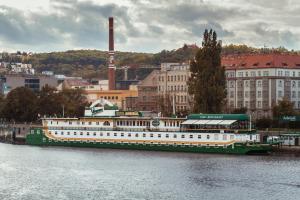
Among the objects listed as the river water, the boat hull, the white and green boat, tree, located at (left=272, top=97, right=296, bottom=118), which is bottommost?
the river water

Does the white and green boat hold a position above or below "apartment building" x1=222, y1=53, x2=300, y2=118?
below

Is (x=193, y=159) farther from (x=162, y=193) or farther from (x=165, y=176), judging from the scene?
(x=162, y=193)

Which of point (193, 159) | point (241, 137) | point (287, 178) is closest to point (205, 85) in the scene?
point (241, 137)

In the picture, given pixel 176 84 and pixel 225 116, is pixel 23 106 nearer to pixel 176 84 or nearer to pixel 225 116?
pixel 176 84

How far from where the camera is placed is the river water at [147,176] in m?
56.2

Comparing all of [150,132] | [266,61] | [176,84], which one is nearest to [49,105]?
[176,84]

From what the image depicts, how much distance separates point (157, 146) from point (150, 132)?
2094 mm

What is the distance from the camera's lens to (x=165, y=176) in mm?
65812

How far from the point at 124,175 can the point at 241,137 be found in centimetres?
2199

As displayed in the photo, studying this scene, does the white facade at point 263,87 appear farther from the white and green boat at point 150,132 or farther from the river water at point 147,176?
the river water at point 147,176

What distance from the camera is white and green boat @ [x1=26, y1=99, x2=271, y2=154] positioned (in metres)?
85.5

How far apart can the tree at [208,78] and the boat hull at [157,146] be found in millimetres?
5732

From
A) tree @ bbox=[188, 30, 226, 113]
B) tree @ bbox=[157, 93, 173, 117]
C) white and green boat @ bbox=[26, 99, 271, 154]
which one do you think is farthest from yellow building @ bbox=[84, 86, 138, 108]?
tree @ bbox=[188, 30, 226, 113]

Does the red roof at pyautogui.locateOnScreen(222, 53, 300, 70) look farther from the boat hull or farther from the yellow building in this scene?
the yellow building
